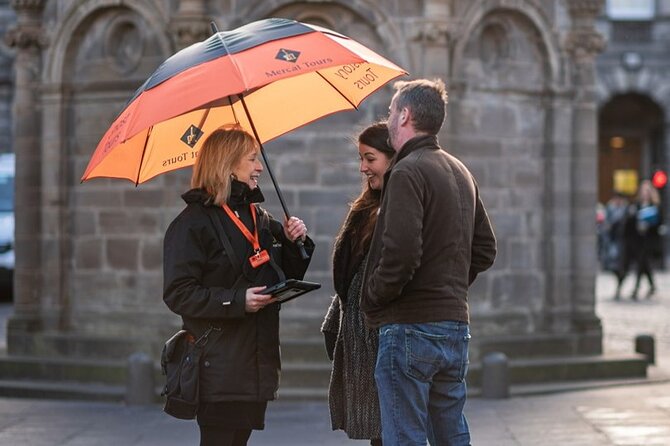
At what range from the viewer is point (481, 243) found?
20.4 feet

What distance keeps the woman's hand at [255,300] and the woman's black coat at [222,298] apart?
25 millimetres

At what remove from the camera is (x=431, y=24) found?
40.0 ft

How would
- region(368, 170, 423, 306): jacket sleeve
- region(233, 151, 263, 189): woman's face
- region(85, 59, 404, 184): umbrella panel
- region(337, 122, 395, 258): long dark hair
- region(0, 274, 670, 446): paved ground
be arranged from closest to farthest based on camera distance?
region(368, 170, 423, 306): jacket sleeve
region(233, 151, 263, 189): woman's face
region(337, 122, 395, 258): long dark hair
region(85, 59, 404, 184): umbrella panel
region(0, 274, 670, 446): paved ground

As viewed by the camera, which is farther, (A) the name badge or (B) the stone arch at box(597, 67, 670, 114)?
(B) the stone arch at box(597, 67, 670, 114)

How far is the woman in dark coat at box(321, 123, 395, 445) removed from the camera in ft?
20.9

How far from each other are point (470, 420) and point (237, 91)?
17.4ft

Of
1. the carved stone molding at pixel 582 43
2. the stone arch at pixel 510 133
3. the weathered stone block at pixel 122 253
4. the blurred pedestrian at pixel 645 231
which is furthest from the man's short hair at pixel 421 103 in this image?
the blurred pedestrian at pixel 645 231

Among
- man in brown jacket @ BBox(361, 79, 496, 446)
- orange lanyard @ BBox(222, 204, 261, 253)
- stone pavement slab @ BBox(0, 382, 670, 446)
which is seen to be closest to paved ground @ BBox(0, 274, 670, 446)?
stone pavement slab @ BBox(0, 382, 670, 446)

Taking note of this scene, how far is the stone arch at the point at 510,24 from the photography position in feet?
41.3

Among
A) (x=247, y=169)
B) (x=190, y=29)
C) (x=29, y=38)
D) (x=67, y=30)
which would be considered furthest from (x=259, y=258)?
Answer: (x=29, y=38)

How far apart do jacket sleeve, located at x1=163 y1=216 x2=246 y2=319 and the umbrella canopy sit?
1.61ft

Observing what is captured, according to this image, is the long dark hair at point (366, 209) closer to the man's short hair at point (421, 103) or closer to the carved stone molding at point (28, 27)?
the man's short hair at point (421, 103)

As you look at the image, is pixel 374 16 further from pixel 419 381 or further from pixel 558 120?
pixel 419 381

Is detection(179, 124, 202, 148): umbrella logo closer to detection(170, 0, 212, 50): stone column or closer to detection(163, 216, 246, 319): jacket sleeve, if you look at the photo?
detection(163, 216, 246, 319): jacket sleeve
